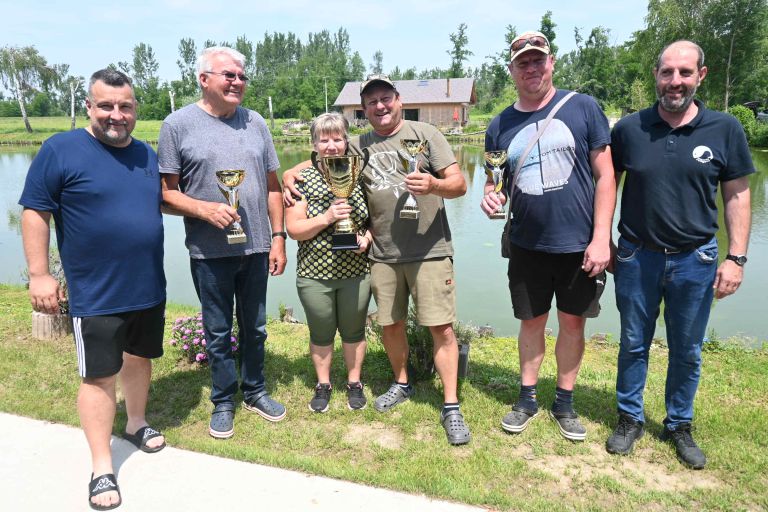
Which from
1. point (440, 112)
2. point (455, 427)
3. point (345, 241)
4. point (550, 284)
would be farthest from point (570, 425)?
point (440, 112)

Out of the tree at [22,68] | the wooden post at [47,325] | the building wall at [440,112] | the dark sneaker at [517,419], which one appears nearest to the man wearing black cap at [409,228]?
the dark sneaker at [517,419]

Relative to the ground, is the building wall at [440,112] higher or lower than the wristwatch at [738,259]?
higher

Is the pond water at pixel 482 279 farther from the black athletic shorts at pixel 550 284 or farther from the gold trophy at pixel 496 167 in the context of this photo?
the gold trophy at pixel 496 167

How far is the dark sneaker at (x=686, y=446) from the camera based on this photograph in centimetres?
293

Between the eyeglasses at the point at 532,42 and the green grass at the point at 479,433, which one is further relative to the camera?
the eyeglasses at the point at 532,42

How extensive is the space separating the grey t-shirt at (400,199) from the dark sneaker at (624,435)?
4.77 ft

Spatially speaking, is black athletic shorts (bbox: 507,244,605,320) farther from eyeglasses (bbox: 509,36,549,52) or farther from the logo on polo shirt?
eyeglasses (bbox: 509,36,549,52)

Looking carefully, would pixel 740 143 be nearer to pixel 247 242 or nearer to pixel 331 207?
pixel 331 207

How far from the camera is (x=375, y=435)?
3375 mm

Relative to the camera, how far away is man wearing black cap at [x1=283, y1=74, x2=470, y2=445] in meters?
3.21

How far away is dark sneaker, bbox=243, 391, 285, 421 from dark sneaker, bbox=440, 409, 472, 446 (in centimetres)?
109

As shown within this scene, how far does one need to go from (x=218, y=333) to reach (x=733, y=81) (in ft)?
124

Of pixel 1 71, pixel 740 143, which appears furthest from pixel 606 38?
pixel 1 71

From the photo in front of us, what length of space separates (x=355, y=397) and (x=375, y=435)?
40 centimetres
